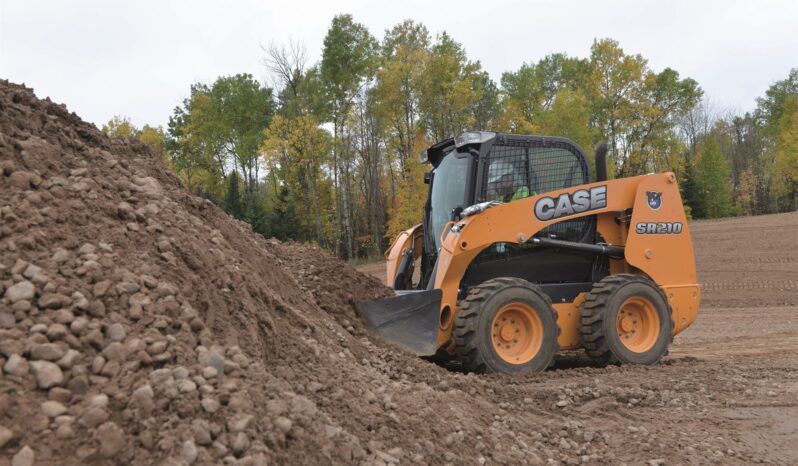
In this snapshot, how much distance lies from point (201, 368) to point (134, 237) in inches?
46.5

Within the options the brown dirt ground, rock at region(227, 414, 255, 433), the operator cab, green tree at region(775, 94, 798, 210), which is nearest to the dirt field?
the brown dirt ground

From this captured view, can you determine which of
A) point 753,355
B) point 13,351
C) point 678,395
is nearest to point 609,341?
point 678,395

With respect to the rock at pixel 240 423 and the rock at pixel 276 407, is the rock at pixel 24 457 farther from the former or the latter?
the rock at pixel 276 407

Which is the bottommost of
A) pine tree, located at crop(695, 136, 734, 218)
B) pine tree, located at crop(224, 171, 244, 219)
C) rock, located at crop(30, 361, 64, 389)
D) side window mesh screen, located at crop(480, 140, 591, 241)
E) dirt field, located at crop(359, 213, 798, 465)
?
dirt field, located at crop(359, 213, 798, 465)

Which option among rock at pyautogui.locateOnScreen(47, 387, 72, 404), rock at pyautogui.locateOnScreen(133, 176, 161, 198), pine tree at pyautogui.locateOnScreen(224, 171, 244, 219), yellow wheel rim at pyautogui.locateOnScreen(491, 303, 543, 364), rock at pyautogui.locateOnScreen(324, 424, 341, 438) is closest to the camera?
rock at pyautogui.locateOnScreen(47, 387, 72, 404)

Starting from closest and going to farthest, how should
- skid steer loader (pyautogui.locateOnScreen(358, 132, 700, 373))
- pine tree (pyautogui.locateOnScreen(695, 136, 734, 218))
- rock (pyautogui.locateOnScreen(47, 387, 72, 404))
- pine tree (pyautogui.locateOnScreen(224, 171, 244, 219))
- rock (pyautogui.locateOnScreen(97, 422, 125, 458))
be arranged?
rock (pyautogui.locateOnScreen(97, 422, 125, 458)) < rock (pyautogui.locateOnScreen(47, 387, 72, 404)) < skid steer loader (pyautogui.locateOnScreen(358, 132, 700, 373)) < pine tree (pyautogui.locateOnScreen(224, 171, 244, 219)) < pine tree (pyautogui.locateOnScreen(695, 136, 734, 218))

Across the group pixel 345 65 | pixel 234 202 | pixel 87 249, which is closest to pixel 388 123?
pixel 345 65

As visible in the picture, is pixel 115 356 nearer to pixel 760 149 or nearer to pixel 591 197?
pixel 591 197

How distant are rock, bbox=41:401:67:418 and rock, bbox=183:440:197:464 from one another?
1.57ft

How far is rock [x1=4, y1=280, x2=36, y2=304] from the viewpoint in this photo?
277cm

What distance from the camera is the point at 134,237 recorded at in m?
3.65

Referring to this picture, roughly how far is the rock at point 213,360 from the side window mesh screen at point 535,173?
396cm

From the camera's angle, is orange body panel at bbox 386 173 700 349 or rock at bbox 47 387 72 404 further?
orange body panel at bbox 386 173 700 349

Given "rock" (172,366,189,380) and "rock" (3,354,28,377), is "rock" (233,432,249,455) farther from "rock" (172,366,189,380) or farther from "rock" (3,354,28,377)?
"rock" (3,354,28,377)
